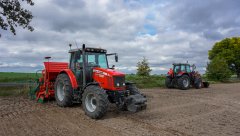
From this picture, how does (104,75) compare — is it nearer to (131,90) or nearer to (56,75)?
(131,90)

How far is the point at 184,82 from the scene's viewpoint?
1972 centimetres

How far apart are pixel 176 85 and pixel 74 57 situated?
39.6 feet

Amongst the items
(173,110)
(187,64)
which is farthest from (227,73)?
(173,110)

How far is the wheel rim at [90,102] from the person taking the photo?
827 centimetres

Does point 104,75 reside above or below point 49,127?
above

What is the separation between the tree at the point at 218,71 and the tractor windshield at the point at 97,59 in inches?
1015

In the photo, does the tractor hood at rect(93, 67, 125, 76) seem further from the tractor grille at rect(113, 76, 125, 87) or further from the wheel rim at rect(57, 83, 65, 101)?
the wheel rim at rect(57, 83, 65, 101)

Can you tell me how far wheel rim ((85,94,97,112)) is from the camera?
827cm

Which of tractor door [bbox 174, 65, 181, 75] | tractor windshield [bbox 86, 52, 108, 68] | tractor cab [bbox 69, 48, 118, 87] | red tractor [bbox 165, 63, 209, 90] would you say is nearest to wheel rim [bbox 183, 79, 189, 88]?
red tractor [bbox 165, 63, 209, 90]

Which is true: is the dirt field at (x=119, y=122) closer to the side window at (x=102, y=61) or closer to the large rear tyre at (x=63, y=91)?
the large rear tyre at (x=63, y=91)

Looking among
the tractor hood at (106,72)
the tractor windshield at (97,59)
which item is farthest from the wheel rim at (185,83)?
the tractor hood at (106,72)

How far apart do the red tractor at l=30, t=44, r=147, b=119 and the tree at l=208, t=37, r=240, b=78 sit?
4040cm

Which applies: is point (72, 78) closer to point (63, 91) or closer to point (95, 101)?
point (63, 91)

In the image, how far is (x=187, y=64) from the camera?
20672 millimetres
